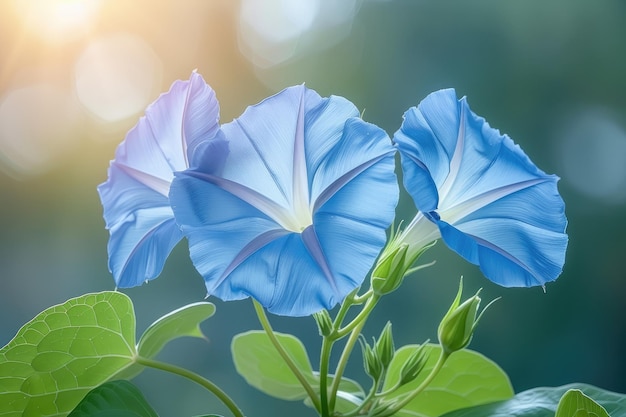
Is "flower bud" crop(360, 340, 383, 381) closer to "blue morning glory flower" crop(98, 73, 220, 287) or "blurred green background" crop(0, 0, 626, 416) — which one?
"blue morning glory flower" crop(98, 73, 220, 287)

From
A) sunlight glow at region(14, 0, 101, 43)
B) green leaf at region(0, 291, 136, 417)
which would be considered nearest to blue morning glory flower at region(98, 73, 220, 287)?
green leaf at region(0, 291, 136, 417)

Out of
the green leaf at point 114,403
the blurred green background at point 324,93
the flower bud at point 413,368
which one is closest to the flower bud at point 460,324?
the flower bud at point 413,368

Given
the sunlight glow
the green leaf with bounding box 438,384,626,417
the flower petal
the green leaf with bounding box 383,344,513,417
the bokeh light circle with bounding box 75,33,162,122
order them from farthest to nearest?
the bokeh light circle with bounding box 75,33,162,122 → the sunlight glow → the green leaf with bounding box 383,344,513,417 → the green leaf with bounding box 438,384,626,417 → the flower petal

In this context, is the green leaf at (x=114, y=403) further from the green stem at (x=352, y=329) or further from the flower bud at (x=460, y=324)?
the flower bud at (x=460, y=324)

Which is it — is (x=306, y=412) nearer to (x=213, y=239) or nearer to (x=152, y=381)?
(x=152, y=381)

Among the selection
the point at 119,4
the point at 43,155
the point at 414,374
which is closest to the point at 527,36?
the point at 119,4

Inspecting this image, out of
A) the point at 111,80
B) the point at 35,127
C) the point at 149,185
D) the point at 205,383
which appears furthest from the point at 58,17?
the point at 205,383
